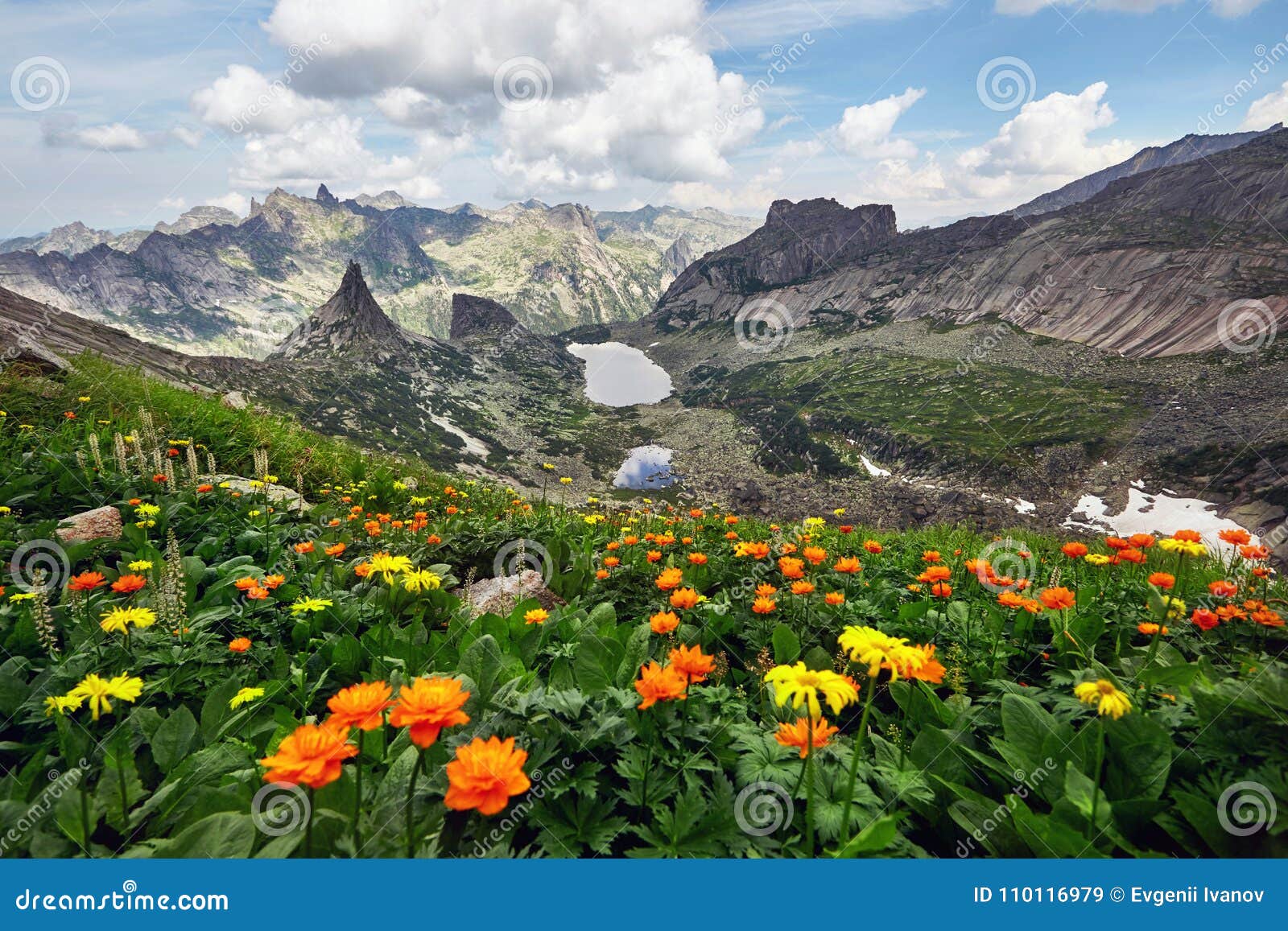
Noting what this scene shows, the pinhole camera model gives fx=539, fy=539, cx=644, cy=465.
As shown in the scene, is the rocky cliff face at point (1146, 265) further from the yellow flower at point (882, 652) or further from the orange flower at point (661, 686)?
the orange flower at point (661, 686)

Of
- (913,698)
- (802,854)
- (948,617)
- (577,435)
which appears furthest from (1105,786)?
(577,435)

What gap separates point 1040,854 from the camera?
7.55 ft

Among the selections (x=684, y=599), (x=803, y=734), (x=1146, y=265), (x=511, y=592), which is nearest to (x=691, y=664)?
(x=803, y=734)

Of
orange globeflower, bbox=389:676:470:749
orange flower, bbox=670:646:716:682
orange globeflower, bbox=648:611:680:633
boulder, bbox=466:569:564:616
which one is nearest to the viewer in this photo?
orange globeflower, bbox=389:676:470:749

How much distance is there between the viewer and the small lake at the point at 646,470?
118 metres

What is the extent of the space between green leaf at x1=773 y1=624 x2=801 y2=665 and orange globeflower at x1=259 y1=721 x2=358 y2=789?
2.93 m

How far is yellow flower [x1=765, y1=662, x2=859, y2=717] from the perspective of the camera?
6.63 feet

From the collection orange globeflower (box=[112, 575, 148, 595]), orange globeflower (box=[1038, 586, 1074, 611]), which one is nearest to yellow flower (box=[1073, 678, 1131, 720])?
orange globeflower (box=[1038, 586, 1074, 611])

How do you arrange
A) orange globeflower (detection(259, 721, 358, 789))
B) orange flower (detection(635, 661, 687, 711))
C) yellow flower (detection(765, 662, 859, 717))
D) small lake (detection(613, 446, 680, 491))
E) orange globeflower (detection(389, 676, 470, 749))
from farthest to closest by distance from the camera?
small lake (detection(613, 446, 680, 491)) → orange flower (detection(635, 661, 687, 711)) → yellow flower (detection(765, 662, 859, 717)) → orange globeflower (detection(389, 676, 470, 749)) → orange globeflower (detection(259, 721, 358, 789))

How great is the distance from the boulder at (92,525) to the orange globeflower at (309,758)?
5893mm

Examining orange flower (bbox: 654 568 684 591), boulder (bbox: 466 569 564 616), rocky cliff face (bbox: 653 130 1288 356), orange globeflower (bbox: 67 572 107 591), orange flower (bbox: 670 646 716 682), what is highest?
rocky cliff face (bbox: 653 130 1288 356)

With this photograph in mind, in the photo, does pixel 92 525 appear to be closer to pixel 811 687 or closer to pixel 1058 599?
pixel 811 687

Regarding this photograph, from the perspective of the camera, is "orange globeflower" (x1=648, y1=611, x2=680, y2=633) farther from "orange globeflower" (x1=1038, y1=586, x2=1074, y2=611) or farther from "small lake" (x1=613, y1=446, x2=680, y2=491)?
"small lake" (x1=613, y1=446, x2=680, y2=491)

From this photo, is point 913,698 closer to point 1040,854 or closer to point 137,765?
point 1040,854
